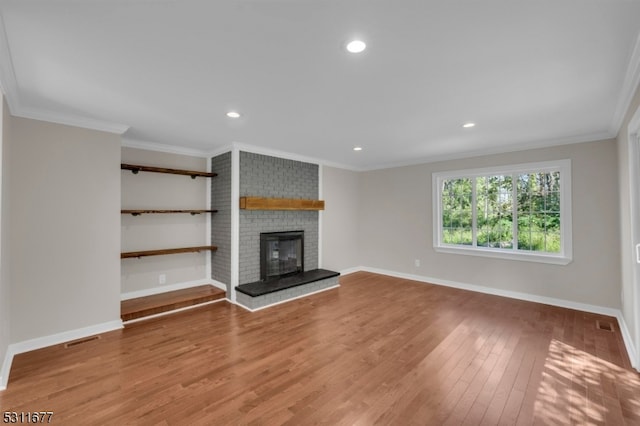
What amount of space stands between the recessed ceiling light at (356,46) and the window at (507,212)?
12.8ft

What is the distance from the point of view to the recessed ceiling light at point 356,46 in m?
1.69

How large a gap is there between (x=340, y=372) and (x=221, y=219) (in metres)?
3.00

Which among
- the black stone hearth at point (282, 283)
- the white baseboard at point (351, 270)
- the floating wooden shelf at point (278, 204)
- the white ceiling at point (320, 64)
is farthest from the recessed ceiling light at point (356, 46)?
the white baseboard at point (351, 270)

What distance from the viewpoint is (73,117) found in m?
2.91

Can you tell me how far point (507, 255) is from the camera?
14.5 feet

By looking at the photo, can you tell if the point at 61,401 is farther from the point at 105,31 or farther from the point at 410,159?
the point at 410,159

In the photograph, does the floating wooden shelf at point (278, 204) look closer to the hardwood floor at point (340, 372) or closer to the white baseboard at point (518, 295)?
the hardwood floor at point (340, 372)

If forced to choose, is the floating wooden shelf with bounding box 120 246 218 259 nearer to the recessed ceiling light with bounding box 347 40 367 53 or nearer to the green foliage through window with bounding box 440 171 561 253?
the recessed ceiling light with bounding box 347 40 367 53

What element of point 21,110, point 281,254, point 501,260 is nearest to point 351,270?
point 281,254

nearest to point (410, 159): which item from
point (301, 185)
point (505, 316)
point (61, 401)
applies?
point (301, 185)

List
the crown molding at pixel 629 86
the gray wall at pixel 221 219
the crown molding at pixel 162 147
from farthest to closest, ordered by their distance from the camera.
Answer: the gray wall at pixel 221 219 → the crown molding at pixel 162 147 → the crown molding at pixel 629 86

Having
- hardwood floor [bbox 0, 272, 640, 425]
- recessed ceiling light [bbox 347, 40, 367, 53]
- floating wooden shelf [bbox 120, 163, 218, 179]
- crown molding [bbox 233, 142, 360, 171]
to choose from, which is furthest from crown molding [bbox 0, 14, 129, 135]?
hardwood floor [bbox 0, 272, 640, 425]

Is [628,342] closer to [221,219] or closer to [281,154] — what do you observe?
[281,154]

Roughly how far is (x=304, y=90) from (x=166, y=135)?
234 centimetres
